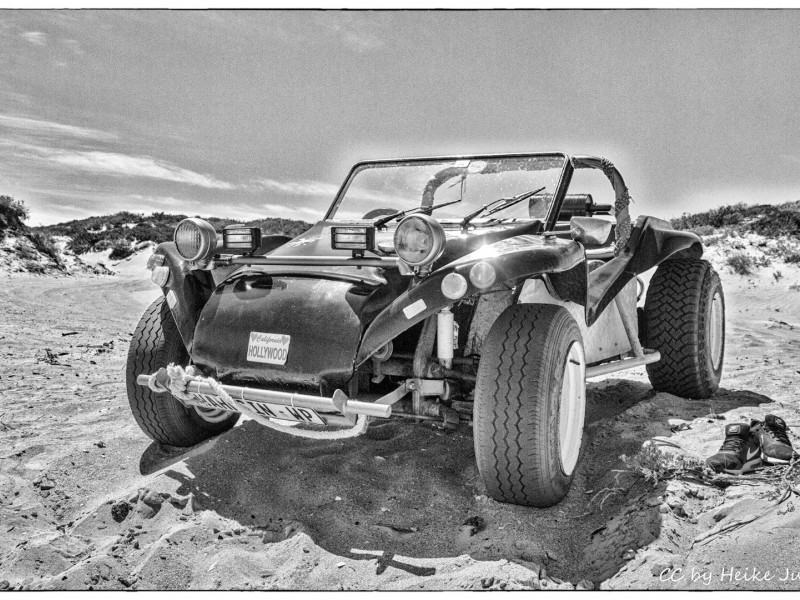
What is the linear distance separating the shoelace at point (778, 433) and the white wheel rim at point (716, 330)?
1743mm

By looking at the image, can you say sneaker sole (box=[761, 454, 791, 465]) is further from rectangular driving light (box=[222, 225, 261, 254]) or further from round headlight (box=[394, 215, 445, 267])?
rectangular driving light (box=[222, 225, 261, 254])

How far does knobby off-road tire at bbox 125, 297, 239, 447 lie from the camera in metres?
3.35

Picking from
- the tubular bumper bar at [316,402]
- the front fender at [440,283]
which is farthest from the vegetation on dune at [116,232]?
the front fender at [440,283]

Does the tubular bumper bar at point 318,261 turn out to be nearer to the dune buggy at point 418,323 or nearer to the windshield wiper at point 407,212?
the dune buggy at point 418,323

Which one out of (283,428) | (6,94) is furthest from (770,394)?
(6,94)

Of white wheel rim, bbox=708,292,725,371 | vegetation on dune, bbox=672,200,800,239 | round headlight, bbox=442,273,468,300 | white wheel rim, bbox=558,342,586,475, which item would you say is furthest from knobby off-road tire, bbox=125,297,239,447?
vegetation on dune, bbox=672,200,800,239

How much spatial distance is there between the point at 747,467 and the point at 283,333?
2087 mm

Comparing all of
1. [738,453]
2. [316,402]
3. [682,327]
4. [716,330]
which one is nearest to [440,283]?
[316,402]

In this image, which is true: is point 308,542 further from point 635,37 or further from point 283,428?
point 635,37

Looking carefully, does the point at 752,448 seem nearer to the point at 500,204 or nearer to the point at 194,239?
the point at 500,204

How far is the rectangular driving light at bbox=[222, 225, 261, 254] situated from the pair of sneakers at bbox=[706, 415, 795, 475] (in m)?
2.40

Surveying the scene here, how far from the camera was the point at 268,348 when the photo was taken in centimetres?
279

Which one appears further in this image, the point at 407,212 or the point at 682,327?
the point at 682,327

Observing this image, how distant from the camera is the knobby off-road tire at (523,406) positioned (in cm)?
258
